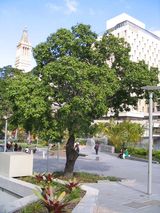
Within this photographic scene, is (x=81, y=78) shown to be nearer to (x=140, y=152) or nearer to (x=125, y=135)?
(x=140, y=152)

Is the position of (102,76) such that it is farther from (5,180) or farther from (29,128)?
(5,180)

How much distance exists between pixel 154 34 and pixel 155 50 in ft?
17.3

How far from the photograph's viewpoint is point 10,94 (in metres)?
15.4

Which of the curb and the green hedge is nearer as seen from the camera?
the curb

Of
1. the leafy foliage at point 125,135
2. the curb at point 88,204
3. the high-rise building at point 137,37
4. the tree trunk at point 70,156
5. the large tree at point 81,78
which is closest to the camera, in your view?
the curb at point 88,204

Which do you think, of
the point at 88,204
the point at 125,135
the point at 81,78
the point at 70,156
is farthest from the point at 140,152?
the point at 88,204

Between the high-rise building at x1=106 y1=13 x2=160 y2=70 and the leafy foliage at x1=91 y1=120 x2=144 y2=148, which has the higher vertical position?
the high-rise building at x1=106 y1=13 x2=160 y2=70

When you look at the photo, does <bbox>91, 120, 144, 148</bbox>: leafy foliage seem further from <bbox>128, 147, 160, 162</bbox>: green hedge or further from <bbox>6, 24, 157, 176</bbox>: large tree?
<bbox>6, 24, 157, 176</bbox>: large tree

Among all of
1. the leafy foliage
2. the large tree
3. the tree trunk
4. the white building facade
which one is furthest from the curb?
the white building facade

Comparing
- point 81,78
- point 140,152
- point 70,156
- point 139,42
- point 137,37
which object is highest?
point 137,37

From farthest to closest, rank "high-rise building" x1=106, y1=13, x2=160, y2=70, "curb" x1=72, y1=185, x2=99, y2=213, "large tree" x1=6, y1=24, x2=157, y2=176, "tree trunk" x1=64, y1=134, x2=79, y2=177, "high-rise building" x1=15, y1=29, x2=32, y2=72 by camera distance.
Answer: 1. "high-rise building" x1=15, y1=29, x2=32, y2=72
2. "high-rise building" x1=106, y1=13, x2=160, y2=70
3. "tree trunk" x1=64, y1=134, x2=79, y2=177
4. "large tree" x1=6, y1=24, x2=157, y2=176
5. "curb" x1=72, y1=185, x2=99, y2=213

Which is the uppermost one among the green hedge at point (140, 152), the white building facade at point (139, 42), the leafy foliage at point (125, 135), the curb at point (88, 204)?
the white building facade at point (139, 42)

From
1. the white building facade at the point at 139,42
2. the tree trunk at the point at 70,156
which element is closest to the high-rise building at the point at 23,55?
the white building facade at the point at 139,42

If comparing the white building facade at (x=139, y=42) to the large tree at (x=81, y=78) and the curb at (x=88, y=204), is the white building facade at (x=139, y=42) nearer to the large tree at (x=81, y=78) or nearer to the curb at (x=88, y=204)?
the large tree at (x=81, y=78)
